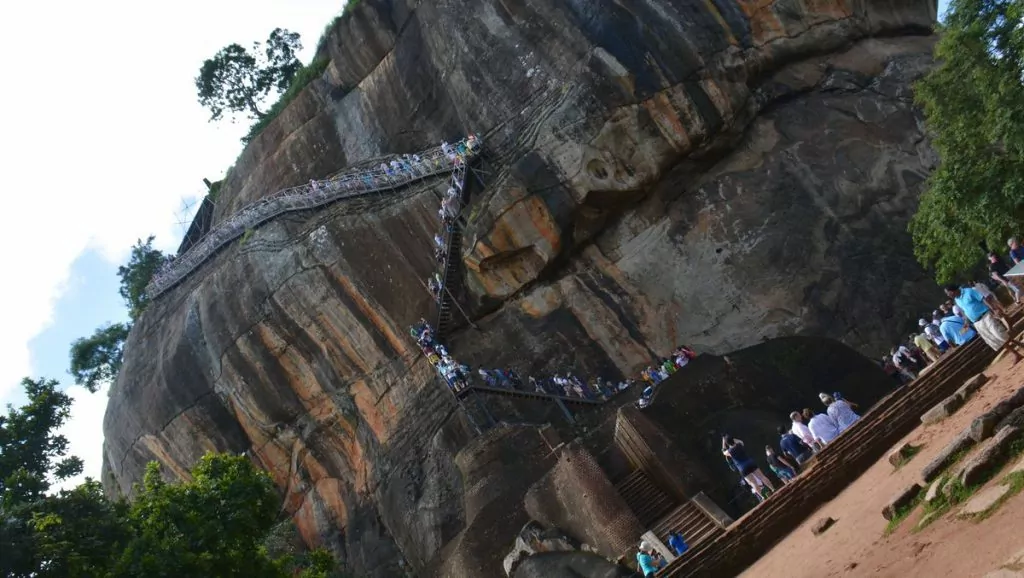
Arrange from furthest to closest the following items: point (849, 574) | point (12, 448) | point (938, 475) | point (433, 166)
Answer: point (433, 166) → point (12, 448) → point (938, 475) → point (849, 574)

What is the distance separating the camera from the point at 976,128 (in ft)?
59.9

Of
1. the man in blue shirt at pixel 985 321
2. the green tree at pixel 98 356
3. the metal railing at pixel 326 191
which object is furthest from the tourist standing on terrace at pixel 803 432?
the green tree at pixel 98 356

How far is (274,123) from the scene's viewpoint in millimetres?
36156

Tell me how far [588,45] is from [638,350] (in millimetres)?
10192

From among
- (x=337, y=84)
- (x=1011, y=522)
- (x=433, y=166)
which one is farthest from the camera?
(x=337, y=84)

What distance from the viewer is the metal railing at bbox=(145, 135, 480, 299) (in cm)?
2855

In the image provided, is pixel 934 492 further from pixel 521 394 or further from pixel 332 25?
pixel 332 25

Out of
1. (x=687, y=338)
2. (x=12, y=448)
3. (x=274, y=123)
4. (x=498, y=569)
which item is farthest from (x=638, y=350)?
(x=274, y=123)

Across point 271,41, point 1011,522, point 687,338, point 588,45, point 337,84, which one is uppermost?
point 271,41

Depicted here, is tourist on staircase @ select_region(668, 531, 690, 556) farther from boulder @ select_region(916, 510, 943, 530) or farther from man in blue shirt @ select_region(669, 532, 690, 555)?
boulder @ select_region(916, 510, 943, 530)

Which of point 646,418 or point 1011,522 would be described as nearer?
point 1011,522

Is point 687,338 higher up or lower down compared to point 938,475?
higher up

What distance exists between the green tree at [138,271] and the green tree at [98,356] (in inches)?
83.1

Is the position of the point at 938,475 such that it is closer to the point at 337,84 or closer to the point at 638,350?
the point at 638,350
